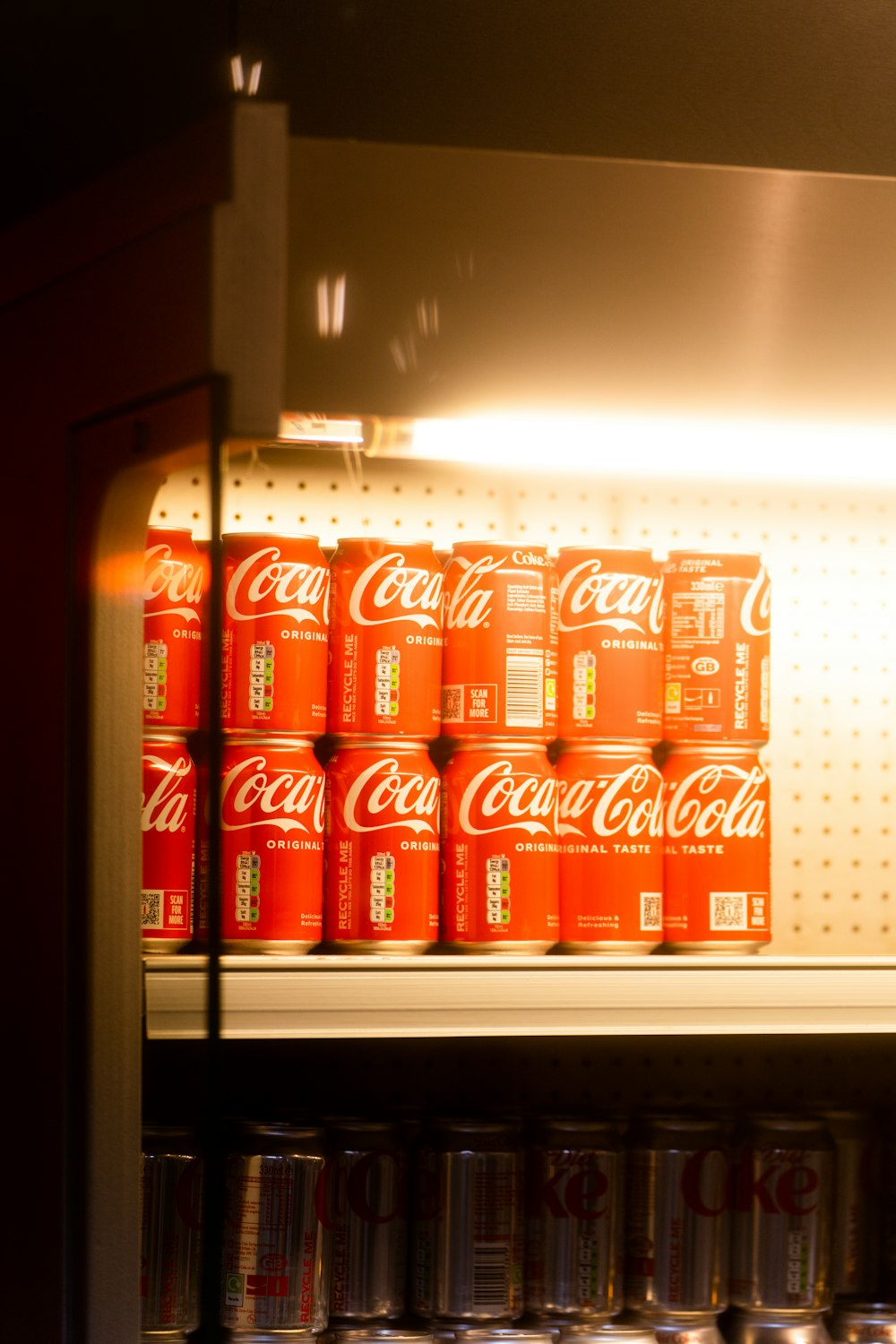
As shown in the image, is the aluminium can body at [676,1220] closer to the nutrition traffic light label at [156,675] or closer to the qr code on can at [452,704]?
the qr code on can at [452,704]

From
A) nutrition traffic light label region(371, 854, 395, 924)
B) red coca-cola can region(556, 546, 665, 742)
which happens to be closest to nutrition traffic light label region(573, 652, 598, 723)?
red coca-cola can region(556, 546, 665, 742)

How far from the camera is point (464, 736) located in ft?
4.19

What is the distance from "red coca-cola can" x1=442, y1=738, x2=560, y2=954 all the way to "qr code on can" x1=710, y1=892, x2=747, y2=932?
0.15m

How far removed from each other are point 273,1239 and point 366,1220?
0.10m

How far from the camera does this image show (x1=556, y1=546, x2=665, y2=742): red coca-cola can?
1304 mm

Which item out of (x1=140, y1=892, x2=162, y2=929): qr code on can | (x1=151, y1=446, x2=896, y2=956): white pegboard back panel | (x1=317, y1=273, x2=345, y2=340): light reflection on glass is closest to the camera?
(x1=317, y1=273, x2=345, y2=340): light reflection on glass

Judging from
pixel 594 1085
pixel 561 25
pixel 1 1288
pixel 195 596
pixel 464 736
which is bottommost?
pixel 594 1085

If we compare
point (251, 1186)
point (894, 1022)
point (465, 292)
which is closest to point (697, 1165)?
point (894, 1022)

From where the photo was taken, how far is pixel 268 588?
48.8 inches

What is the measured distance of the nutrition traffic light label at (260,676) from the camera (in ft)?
4.03

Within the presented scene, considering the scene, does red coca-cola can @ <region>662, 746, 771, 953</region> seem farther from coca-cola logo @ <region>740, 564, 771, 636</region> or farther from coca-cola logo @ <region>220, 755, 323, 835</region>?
coca-cola logo @ <region>220, 755, 323, 835</region>

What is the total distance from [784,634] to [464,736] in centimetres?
62

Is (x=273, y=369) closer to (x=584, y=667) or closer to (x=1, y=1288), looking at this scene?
(x=1, y=1288)

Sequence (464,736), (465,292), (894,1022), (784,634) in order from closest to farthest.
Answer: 1. (465,292)
2. (894,1022)
3. (464,736)
4. (784,634)
